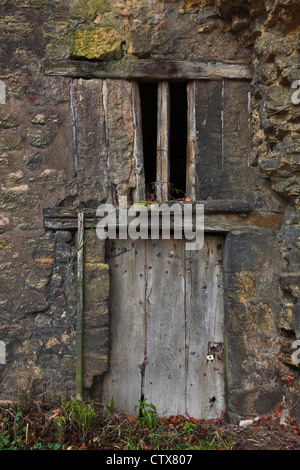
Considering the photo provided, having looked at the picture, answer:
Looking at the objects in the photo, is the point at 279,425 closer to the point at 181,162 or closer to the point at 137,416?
the point at 137,416

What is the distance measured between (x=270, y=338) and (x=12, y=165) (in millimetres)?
2739

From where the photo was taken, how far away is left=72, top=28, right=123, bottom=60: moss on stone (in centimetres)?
331

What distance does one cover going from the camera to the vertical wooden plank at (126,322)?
11.1 ft

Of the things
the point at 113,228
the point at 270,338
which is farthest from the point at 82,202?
the point at 270,338

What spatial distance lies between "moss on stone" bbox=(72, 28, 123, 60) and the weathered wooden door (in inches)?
66.1

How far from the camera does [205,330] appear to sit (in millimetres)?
3445

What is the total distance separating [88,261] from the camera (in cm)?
326

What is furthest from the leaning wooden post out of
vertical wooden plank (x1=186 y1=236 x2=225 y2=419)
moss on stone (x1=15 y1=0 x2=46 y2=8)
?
moss on stone (x1=15 y1=0 x2=46 y2=8)

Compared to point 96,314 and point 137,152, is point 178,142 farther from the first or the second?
point 96,314

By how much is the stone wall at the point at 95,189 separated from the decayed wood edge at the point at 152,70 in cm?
7

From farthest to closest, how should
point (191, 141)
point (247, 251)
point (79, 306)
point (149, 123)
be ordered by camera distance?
point (149, 123), point (191, 141), point (247, 251), point (79, 306)

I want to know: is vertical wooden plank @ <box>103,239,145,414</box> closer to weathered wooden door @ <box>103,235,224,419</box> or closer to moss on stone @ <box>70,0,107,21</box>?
weathered wooden door @ <box>103,235,224,419</box>

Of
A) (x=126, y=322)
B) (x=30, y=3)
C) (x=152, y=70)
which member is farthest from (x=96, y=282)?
(x=30, y=3)

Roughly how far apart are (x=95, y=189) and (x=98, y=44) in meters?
1.29
